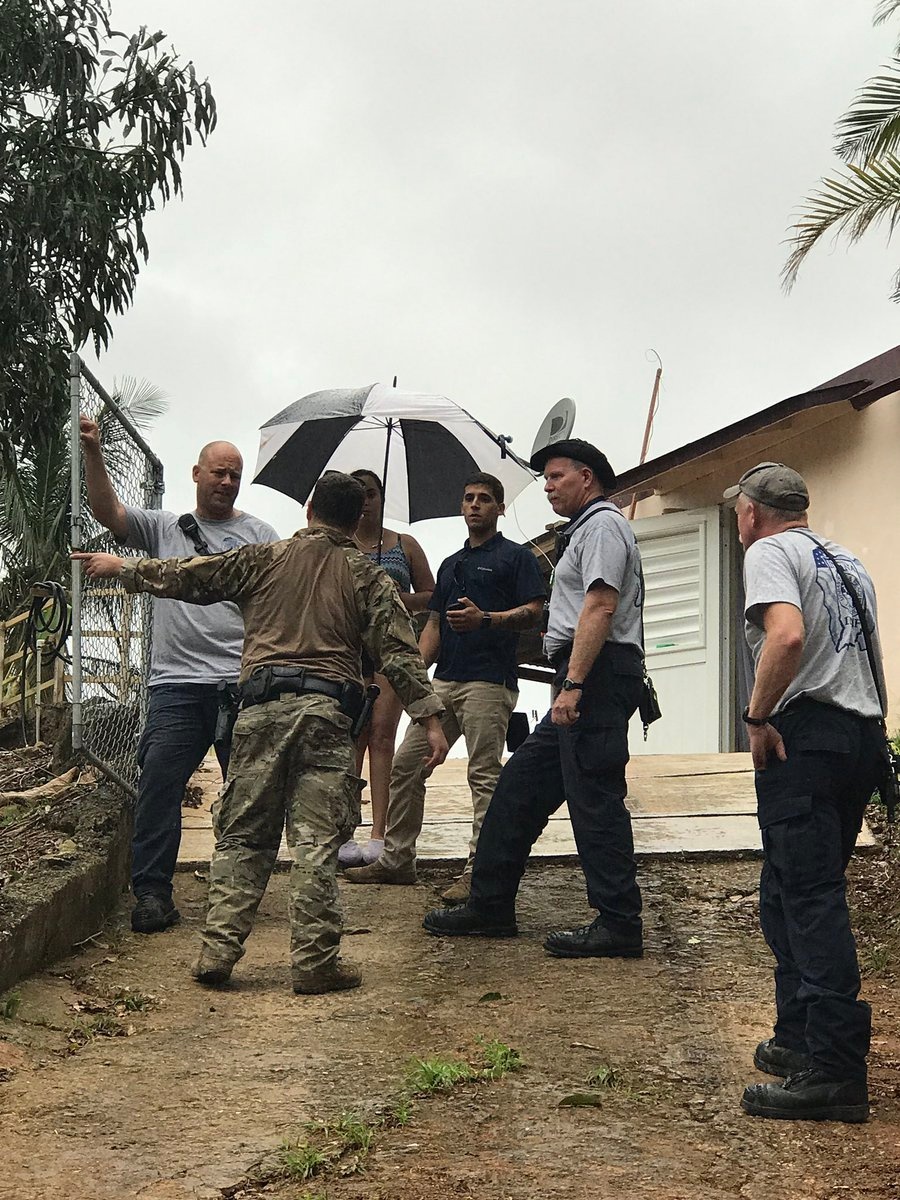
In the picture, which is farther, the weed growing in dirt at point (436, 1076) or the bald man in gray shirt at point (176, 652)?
the bald man in gray shirt at point (176, 652)

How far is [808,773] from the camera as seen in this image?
153 inches

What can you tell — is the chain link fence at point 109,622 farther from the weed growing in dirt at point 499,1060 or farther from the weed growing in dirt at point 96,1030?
the weed growing in dirt at point 499,1060

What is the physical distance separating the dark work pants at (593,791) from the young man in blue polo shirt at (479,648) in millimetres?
677

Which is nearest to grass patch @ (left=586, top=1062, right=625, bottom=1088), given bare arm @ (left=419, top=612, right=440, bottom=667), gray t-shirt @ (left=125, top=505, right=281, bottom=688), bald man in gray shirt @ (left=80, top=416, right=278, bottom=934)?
bald man in gray shirt @ (left=80, top=416, right=278, bottom=934)

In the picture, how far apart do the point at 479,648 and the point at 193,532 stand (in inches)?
55.0

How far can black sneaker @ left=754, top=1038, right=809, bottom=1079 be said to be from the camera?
3.95 meters

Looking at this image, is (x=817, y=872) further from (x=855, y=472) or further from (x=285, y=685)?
(x=855, y=472)

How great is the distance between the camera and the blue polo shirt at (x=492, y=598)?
6.48m

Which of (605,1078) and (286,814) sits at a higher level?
(286,814)

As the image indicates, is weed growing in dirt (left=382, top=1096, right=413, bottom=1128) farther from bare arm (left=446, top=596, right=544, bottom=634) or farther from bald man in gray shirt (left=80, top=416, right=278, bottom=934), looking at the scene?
bare arm (left=446, top=596, right=544, bottom=634)

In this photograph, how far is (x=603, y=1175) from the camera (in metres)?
3.19

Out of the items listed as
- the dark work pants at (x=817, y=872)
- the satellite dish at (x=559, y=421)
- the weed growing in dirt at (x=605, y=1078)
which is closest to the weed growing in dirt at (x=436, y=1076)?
the weed growing in dirt at (x=605, y=1078)

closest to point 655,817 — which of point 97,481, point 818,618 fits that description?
point 97,481

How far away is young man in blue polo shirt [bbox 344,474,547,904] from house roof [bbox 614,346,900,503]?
621 centimetres
